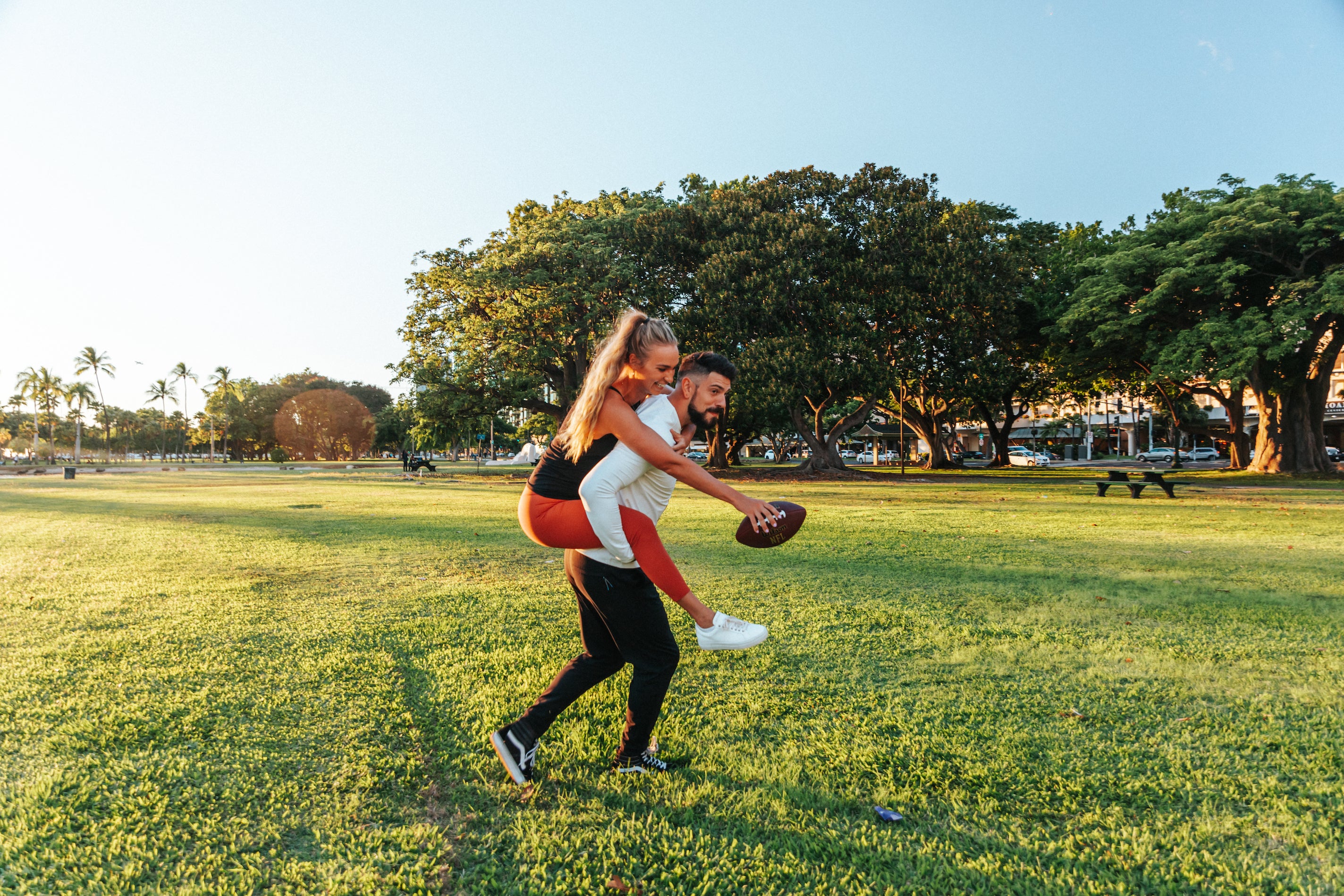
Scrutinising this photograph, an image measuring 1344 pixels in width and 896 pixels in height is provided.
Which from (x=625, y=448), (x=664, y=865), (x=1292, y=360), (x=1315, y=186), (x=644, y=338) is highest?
(x=1315, y=186)

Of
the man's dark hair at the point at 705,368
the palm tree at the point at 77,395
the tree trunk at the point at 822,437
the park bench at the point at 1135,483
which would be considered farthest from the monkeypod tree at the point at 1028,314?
the palm tree at the point at 77,395

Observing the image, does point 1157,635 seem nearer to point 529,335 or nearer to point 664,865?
point 664,865

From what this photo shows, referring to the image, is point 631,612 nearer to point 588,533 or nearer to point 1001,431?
point 588,533

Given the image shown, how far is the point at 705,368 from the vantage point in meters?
2.83

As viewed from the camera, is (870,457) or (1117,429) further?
(870,457)

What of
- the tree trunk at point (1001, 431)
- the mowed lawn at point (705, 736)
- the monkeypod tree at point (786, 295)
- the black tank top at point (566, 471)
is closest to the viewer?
the mowed lawn at point (705, 736)

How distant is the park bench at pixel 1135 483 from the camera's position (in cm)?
1669

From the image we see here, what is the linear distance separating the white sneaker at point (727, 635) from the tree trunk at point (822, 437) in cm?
2768

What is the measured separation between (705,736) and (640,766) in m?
0.46

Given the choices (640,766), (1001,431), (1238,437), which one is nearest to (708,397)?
(640,766)

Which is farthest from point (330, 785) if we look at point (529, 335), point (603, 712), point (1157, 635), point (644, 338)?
point (529, 335)

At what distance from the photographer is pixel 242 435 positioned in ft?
263

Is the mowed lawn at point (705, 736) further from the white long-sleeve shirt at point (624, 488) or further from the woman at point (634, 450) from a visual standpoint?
the white long-sleeve shirt at point (624, 488)

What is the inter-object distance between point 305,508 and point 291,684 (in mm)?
12473
